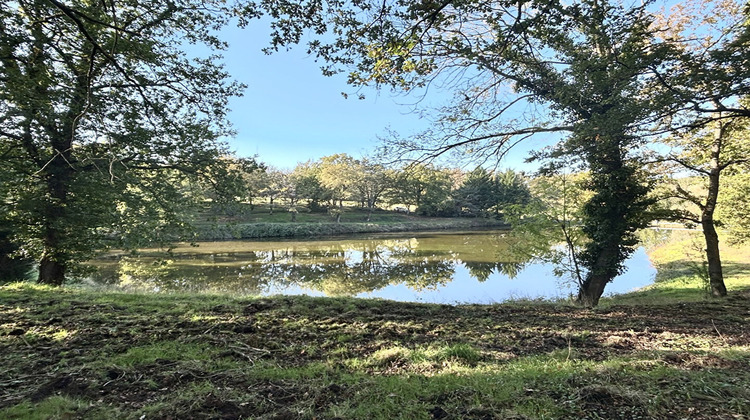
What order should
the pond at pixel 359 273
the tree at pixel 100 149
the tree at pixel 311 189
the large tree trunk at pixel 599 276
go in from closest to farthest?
1. the tree at pixel 100 149
2. the large tree trunk at pixel 599 276
3. the pond at pixel 359 273
4. the tree at pixel 311 189

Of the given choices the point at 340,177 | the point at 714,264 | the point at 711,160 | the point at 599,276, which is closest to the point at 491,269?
the point at 599,276

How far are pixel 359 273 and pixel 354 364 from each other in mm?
14731

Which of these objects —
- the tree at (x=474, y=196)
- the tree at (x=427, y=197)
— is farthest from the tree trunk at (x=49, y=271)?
the tree at (x=474, y=196)

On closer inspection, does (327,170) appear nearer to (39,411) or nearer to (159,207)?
(159,207)

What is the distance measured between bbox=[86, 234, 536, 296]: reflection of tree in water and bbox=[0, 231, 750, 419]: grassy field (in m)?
7.07

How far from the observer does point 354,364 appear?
3.21m

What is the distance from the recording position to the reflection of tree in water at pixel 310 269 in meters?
14.5

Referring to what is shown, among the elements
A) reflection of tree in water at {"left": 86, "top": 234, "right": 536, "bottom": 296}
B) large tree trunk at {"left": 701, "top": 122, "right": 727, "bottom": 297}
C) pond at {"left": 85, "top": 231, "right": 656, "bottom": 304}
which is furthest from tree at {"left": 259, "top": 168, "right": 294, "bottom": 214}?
large tree trunk at {"left": 701, "top": 122, "right": 727, "bottom": 297}

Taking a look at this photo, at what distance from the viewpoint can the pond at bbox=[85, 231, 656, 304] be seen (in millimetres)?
13008

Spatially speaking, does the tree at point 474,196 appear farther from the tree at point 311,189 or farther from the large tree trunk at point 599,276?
the large tree trunk at point 599,276

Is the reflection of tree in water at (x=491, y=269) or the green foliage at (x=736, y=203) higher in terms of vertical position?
the green foliage at (x=736, y=203)

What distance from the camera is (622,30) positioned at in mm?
5527

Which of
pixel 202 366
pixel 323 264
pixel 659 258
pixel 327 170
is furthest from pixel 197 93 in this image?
pixel 327 170

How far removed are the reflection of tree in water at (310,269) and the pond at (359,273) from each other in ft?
0.14
